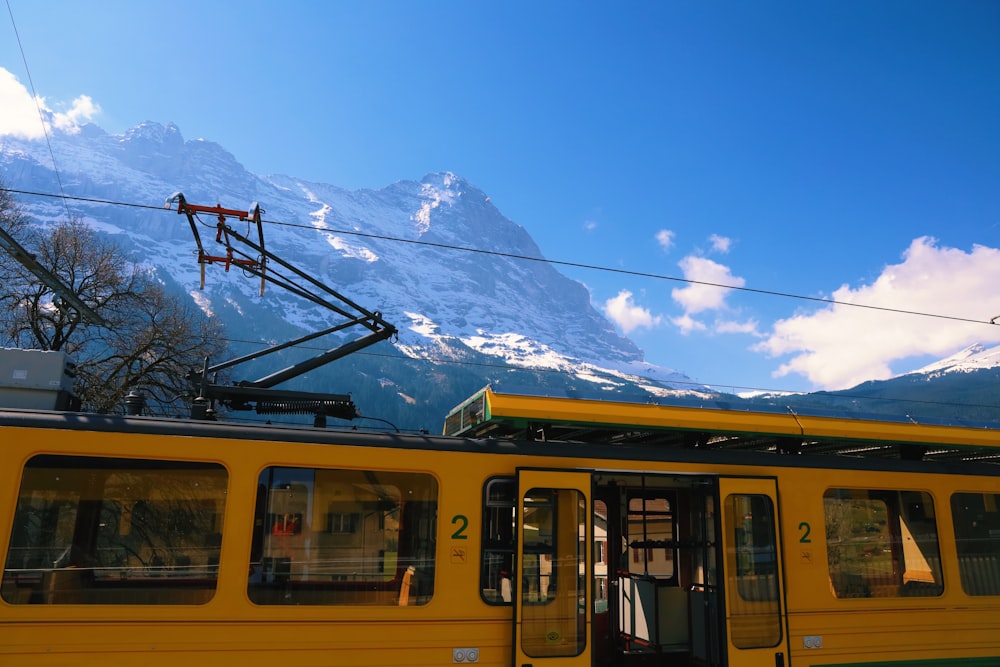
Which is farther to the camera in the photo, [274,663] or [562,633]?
[562,633]

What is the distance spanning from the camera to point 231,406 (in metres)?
7.24

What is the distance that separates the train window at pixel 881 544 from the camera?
25.2 feet

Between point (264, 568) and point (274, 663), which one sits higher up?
point (264, 568)

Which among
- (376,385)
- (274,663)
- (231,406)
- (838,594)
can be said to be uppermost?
(376,385)

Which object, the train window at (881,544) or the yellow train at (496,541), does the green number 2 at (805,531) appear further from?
the train window at (881,544)

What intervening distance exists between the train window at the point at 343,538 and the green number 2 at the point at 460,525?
18 centimetres

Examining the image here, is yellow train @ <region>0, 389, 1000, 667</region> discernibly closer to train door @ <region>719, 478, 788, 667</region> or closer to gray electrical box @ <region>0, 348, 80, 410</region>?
train door @ <region>719, 478, 788, 667</region>

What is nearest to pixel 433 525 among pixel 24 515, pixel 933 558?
pixel 24 515

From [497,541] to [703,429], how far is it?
2506mm

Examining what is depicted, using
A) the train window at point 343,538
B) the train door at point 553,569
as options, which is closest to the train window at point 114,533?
the train window at point 343,538

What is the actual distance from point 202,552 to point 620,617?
5.61 m

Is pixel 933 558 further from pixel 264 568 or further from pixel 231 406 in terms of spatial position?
pixel 231 406

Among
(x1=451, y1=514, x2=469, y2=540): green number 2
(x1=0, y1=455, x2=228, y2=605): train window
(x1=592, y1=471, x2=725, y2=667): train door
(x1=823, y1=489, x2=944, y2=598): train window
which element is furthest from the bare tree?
(x1=823, y1=489, x2=944, y2=598): train window

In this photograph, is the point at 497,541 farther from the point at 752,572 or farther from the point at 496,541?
the point at 752,572
